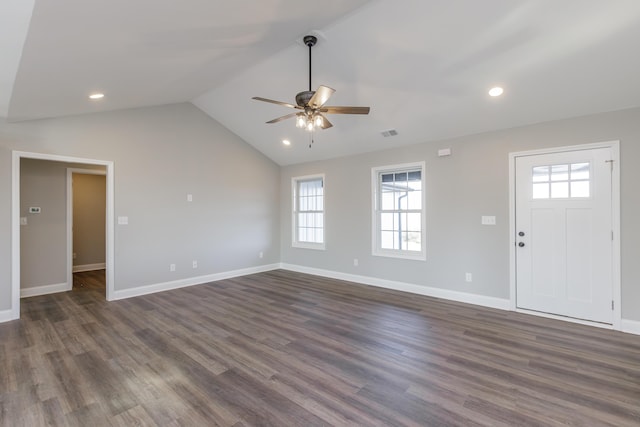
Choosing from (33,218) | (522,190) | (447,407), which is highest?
(522,190)

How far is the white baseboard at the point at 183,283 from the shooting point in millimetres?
4785

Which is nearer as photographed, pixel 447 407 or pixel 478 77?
pixel 447 407

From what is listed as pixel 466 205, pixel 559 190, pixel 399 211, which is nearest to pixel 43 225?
pixel 399 211

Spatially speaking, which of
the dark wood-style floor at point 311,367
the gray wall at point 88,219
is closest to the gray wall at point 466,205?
the dark wood-style floor at point 311,367

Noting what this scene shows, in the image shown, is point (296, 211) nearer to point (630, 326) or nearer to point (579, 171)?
point (579, 171)

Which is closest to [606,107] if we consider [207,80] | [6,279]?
[207,80]

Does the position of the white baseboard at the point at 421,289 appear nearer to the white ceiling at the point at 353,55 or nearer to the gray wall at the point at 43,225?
the white ceiling at the point at 353,55

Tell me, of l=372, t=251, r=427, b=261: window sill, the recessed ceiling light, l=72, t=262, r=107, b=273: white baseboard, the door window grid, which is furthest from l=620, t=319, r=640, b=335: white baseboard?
l=72, t=262, r=107, b=273: white baseboard

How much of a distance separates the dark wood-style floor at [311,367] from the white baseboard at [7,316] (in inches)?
6.0

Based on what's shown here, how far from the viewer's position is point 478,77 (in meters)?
3.40

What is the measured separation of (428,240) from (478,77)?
2.48m

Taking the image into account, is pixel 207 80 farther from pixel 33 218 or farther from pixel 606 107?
pixel 606 107

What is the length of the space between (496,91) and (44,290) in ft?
24.6

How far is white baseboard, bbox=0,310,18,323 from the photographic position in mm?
3742
